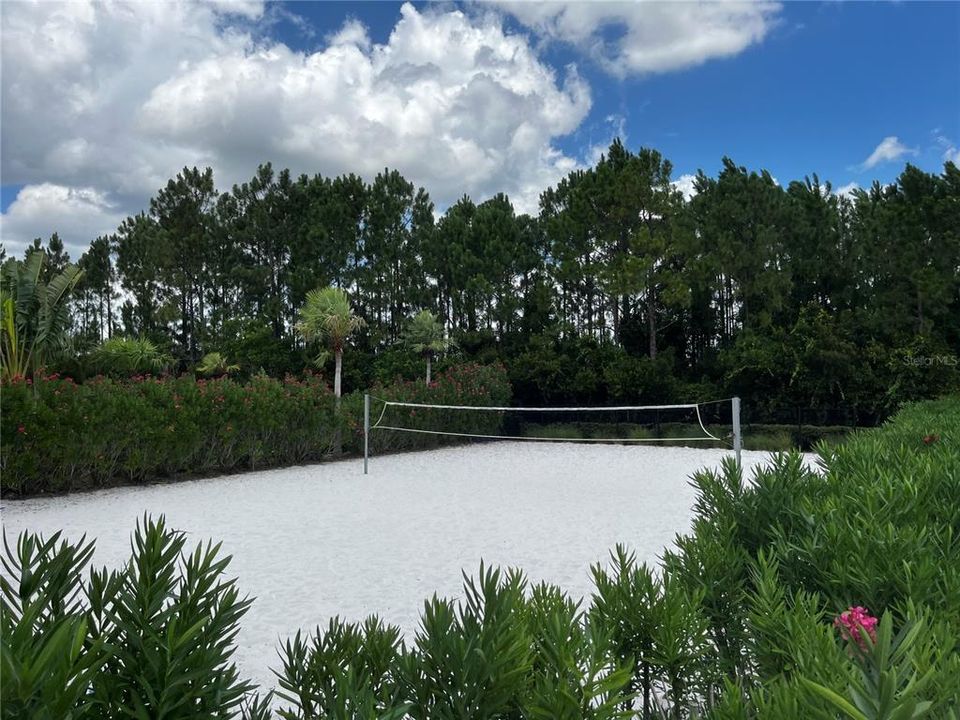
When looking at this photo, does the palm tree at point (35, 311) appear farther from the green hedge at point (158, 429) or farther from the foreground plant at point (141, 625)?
the foreground plant at point (141, 625)

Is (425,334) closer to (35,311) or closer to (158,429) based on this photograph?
(35,311)

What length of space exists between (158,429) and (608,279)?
15095 mm

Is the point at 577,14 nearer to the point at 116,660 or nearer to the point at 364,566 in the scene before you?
the point at 364,566

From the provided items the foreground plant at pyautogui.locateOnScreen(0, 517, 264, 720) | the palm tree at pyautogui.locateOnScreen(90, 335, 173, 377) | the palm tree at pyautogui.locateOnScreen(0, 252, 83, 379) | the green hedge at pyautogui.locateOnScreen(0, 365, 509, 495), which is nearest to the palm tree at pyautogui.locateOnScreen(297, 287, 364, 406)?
the green hedge at pyautogui.locateOnScreen(0, 365, 509, 495)

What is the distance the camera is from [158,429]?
387 inches

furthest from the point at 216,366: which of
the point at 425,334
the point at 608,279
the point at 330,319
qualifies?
the point at 608,279

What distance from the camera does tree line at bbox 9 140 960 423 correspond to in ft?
61.3

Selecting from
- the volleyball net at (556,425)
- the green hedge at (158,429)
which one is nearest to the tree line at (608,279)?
the volleyball net at (556,425)

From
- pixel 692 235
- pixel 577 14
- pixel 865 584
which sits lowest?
pixel 865 584

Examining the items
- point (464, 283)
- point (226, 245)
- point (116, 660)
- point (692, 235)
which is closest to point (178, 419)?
point (116, 660)

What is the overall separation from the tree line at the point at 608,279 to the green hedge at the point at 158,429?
956 centimetres

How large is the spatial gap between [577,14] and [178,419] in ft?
27.9

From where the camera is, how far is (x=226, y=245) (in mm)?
30859

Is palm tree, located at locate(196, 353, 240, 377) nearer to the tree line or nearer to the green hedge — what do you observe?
the tree line
